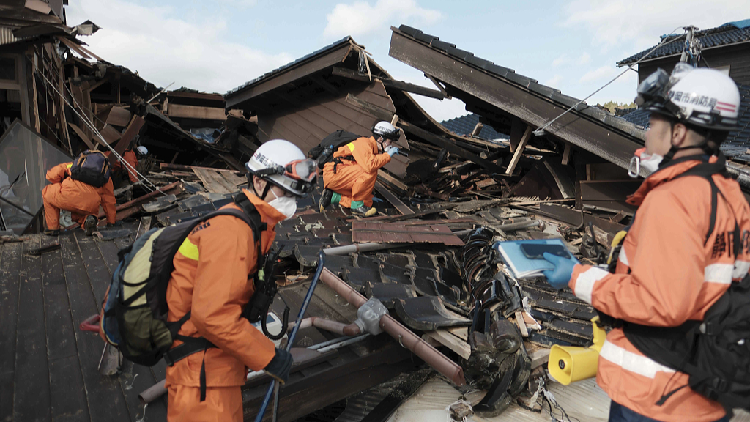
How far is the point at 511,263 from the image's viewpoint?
2744 mm

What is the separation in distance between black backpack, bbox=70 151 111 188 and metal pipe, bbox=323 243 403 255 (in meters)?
5.04

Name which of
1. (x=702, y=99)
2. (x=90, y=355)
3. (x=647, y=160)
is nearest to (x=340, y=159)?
(x=90, y=355)

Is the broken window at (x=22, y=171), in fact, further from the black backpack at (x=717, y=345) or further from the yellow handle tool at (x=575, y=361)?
the black backpack at (x=717, y=345)

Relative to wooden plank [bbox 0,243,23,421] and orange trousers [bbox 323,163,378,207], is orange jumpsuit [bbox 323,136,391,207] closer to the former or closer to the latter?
orange trousers [bbox 323,163,378,207]

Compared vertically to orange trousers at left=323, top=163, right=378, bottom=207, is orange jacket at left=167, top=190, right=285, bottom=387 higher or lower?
lower

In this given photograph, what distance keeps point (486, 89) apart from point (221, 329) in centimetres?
598

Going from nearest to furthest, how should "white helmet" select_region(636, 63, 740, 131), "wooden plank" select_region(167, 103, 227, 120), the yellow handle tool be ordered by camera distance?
"white helmet" select_region(636, 63, 740, 131) → the yellow handle tool → "wooden plank" select_region(167, 103, 227, 120)

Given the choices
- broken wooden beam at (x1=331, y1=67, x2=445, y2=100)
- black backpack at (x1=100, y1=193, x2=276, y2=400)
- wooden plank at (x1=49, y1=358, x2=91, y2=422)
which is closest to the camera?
black backpack at (x1=100, y1=193, x2=276, y2=400)

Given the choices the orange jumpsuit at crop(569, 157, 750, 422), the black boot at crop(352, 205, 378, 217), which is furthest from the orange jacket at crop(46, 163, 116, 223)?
the orange jumpsuit at crop(569, 157, 750, 422)

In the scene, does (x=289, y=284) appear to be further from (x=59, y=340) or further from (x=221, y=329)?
(x=221, y=329)

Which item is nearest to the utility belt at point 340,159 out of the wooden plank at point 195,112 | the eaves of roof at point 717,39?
the wooden plank at point 195,112

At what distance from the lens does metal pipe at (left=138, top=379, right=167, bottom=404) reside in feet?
9.37

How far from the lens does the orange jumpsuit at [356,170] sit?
7555 millimetres

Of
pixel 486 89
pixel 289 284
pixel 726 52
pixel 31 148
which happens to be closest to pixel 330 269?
pixel 289 284
